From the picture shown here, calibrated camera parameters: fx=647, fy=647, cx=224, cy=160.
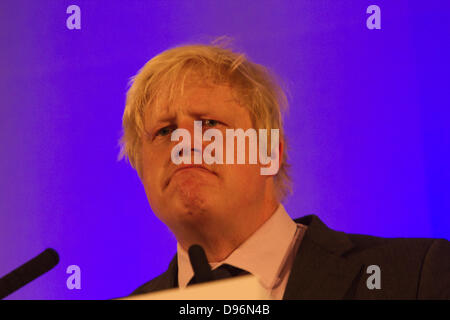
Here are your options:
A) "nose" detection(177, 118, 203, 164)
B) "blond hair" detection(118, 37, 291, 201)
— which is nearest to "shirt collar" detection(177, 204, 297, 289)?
"blond hair" detection(118, 37, 291, 201)

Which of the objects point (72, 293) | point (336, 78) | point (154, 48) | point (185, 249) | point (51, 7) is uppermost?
point (51, 7)

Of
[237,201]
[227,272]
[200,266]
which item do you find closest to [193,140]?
[237,201]

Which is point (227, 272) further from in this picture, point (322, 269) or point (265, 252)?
point (322, 269)

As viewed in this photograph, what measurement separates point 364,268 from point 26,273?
75 centimetres

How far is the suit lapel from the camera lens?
1400 mm

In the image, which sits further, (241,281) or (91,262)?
(91,262)

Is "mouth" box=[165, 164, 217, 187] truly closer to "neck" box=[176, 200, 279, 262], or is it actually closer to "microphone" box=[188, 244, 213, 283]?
"neck" box=[176, 200, 279, 262]

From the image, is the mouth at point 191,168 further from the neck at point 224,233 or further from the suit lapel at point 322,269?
the suit lapel at point 322,269

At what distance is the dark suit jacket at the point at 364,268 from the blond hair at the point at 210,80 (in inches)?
10.4

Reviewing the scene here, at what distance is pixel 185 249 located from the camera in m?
1.65
